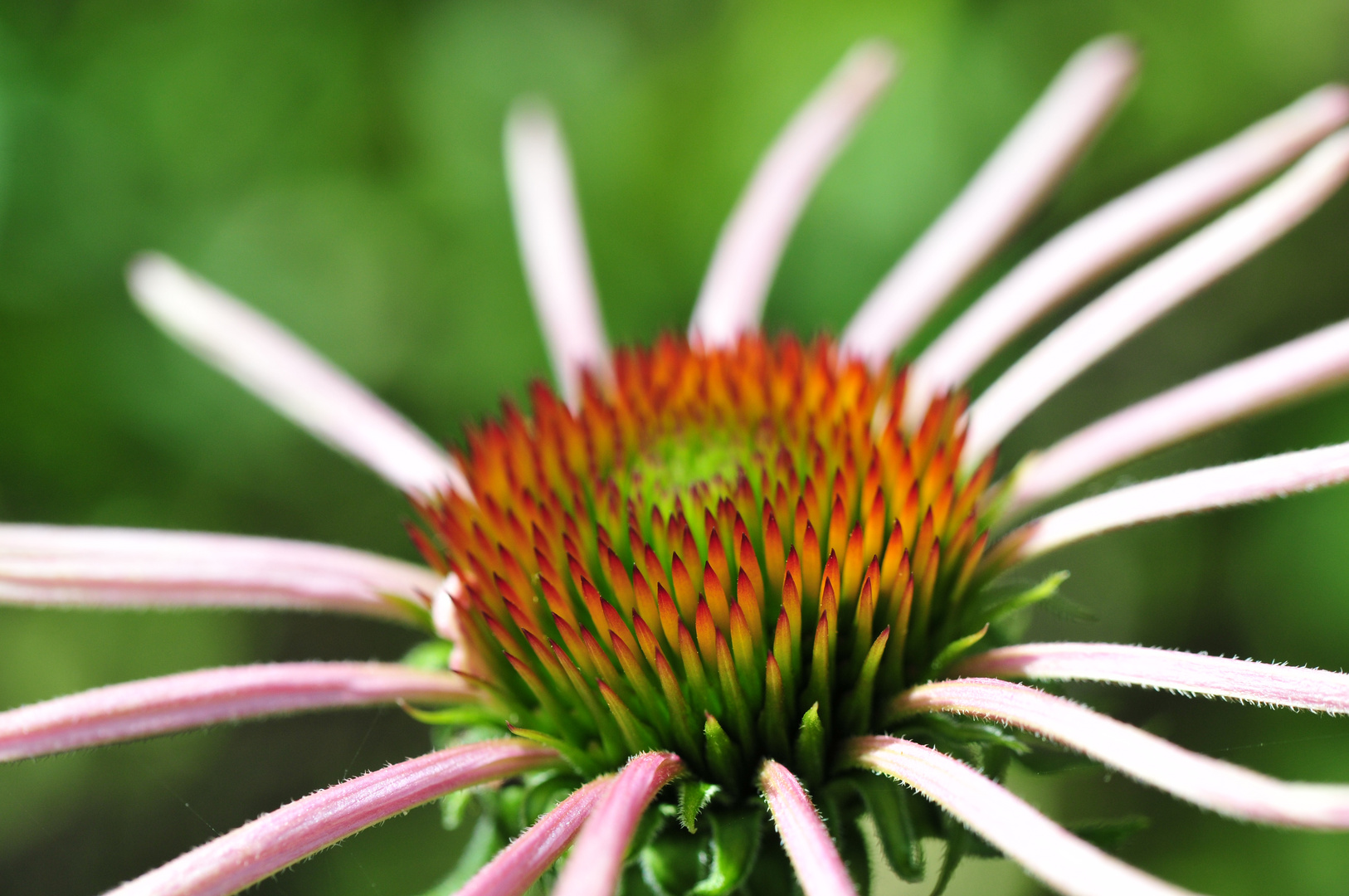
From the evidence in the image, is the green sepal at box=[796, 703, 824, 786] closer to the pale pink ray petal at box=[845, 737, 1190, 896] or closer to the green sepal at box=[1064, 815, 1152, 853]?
the pale pink ray petal at box=[845, 737, 1190, 896]

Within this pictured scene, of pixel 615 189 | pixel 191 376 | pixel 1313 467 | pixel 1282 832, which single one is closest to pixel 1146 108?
pixel 615 189

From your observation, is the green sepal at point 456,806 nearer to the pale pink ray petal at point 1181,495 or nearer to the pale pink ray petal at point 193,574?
the pale pink ray petal at point 193,574

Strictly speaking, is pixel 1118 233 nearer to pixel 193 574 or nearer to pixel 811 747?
pixel 811 747

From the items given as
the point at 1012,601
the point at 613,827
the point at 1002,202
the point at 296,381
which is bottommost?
the point at 613,827

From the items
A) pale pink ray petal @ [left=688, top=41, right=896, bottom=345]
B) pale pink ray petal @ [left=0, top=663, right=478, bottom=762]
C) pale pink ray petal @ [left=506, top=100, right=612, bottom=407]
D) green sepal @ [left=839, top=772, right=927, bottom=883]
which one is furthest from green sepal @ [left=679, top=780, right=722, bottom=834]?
pale pink ray petal @ [left=688, top=41, right=896, bottom=345]

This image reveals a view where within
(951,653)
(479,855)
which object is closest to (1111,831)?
(951,653)

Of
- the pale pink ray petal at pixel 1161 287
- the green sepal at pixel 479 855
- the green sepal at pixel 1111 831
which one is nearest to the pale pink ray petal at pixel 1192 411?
the pale pink ray petal at pixel 1161 287
